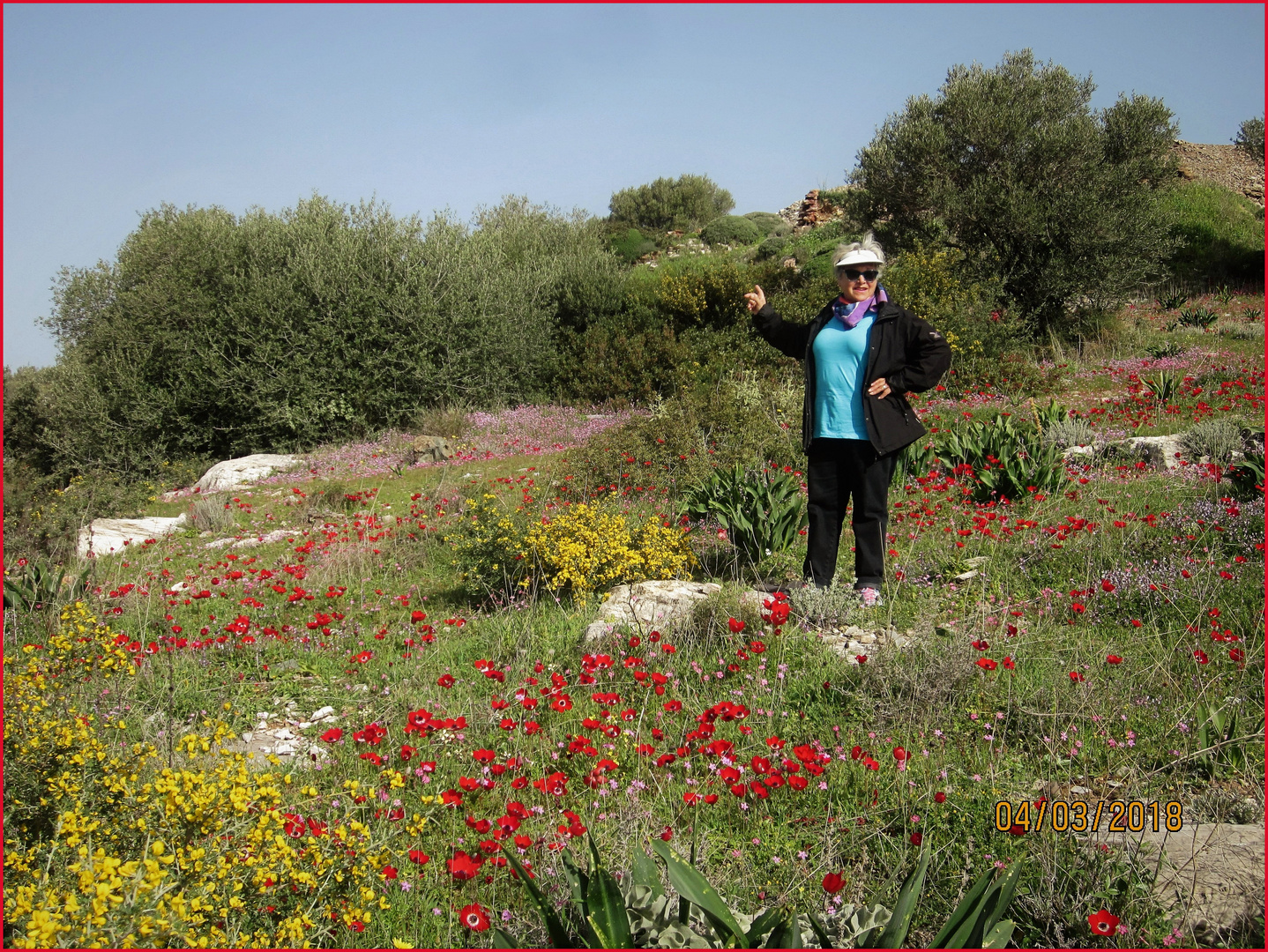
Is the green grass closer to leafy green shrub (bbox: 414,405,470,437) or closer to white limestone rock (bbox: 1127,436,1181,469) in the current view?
white limestone rock (bbox: 1127,436,1181,469)

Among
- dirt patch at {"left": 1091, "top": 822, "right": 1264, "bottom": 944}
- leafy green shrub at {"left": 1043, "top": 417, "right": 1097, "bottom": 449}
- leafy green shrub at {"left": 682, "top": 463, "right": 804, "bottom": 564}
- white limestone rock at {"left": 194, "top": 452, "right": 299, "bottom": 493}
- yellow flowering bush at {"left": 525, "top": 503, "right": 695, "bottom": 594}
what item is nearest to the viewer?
dirt patch at {"left": 1091, "top": 822, "right": 1264, "bottom": 944}

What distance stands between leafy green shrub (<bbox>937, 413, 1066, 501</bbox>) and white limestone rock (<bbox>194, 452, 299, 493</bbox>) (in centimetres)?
1069

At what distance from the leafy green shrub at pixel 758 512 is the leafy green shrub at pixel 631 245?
2629 cm

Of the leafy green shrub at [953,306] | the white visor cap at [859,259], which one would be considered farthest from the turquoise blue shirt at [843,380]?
the leafy green shrub at [953,306]

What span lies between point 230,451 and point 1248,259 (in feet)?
86.3

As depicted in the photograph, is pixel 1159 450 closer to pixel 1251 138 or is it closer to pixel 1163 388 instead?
pixel 1163 388

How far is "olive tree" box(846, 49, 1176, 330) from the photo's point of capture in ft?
51.4

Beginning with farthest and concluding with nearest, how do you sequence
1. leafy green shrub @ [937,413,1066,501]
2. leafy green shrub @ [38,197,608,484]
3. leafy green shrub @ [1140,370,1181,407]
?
leafy green shrub @ [38,197,608,484] < leafy green shrub @ [1140,370,1181,407] < leafy green shrub @ [937,413,1066,501]

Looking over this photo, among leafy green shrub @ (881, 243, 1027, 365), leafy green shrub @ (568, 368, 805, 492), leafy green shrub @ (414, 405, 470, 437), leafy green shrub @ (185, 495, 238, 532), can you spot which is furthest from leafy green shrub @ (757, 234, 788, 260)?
leafy green shrub @ (185, 495, 238, 532)

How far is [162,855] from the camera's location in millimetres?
2033

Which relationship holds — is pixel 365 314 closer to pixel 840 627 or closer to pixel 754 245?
pixel 840 627

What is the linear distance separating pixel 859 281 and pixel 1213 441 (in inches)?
178

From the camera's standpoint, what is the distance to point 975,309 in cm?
1355

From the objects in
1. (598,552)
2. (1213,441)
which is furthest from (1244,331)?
(598,552)
